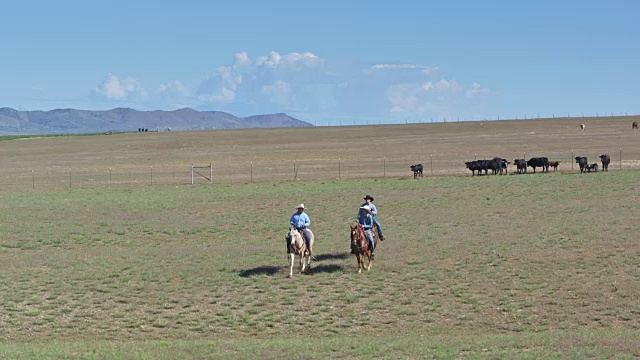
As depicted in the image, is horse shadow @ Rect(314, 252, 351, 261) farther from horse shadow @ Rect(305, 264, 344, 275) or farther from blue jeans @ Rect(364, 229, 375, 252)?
blue jeans @ Rect(364, 229, 375, 252)

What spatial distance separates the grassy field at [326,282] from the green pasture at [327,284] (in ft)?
0.23

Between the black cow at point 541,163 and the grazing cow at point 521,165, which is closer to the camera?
the black cow at point 541,163

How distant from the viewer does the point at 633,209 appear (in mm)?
38312

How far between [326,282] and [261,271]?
8.65ft

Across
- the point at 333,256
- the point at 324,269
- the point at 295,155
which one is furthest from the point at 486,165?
the point at 324,269

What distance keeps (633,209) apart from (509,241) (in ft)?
33.3

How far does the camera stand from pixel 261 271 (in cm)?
2678

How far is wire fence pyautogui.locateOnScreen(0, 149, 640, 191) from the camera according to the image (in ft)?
202

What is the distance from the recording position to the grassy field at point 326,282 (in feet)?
60.9

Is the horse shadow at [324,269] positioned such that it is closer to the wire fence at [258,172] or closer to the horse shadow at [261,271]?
the horse shadow at [261,271]

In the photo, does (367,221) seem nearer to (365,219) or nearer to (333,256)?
(365,219)

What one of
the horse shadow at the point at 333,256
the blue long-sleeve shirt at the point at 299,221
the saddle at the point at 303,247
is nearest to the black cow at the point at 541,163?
the horse shadow at the point at 333,256

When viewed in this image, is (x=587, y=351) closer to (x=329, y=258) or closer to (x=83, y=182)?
(x=329, y=258)

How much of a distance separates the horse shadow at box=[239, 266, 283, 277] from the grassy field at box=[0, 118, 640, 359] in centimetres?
6
